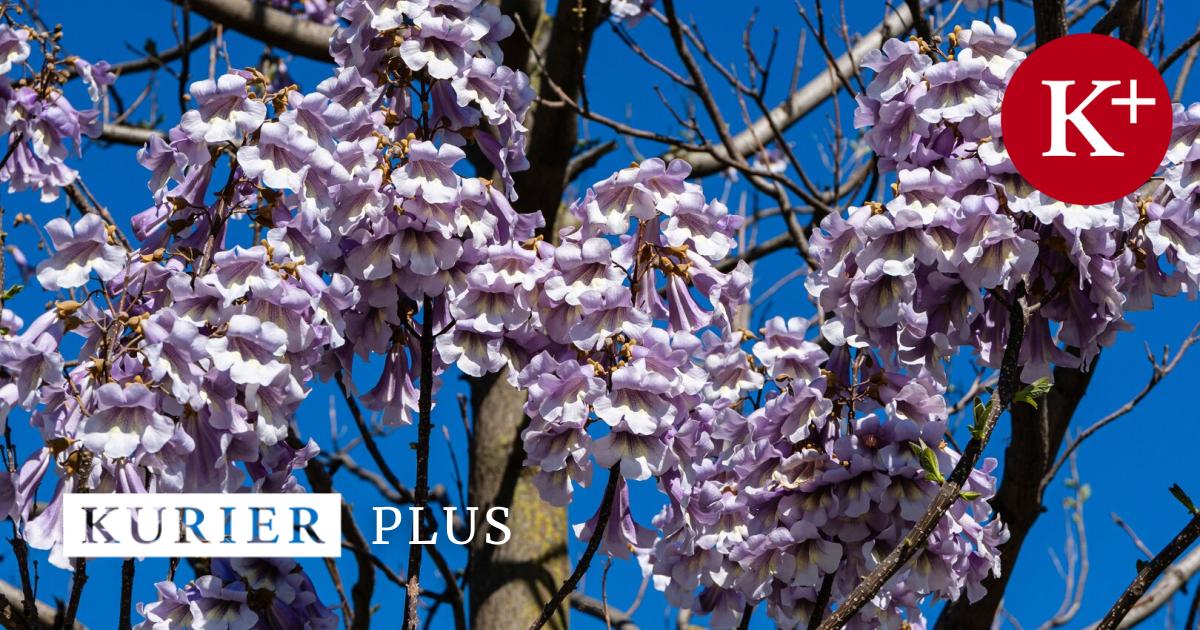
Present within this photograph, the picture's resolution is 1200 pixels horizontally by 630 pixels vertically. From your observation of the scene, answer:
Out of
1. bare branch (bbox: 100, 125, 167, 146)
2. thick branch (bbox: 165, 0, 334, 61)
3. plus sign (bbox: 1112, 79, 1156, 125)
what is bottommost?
plus sign (bbox: 1112, 79, 1156, 125)

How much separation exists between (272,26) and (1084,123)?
3.86 metres

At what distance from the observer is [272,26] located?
18.5 ft

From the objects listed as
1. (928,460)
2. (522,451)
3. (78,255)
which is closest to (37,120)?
(78,255)

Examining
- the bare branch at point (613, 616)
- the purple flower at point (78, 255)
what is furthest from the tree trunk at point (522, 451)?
the purple flower at point (78, 255)

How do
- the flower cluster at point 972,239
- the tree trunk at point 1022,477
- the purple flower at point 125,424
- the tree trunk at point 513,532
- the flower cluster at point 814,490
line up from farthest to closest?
the tree trunk at point 513,532 → the tree trunk at point 1022,477 → the flower cluster at point 814,490 → the flower cluster at point 972,239 → the purple flower at point 125,424

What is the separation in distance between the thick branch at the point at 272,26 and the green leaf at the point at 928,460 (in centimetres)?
373

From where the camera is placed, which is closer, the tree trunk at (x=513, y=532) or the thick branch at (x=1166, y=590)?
the thick branch at (x=1166, y=590)

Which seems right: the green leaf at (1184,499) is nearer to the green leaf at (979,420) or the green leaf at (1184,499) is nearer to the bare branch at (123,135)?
the green leaf at (979,420)

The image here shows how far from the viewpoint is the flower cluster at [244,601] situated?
8.50 ft

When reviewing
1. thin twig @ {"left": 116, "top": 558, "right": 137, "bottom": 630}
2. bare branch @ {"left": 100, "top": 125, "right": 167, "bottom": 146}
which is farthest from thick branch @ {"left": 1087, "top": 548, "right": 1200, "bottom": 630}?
bare branch @ {"left": 100, "top": 125, "right": 167, "bottom": 146}

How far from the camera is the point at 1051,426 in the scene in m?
4.37

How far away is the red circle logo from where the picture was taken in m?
2.46

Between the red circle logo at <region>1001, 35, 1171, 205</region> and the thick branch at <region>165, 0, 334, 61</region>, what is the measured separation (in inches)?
140

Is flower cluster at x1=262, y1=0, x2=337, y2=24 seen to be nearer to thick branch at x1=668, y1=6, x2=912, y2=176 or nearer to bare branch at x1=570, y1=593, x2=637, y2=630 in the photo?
thick branch at x1=668, y1=6, x2=912, y2=176
